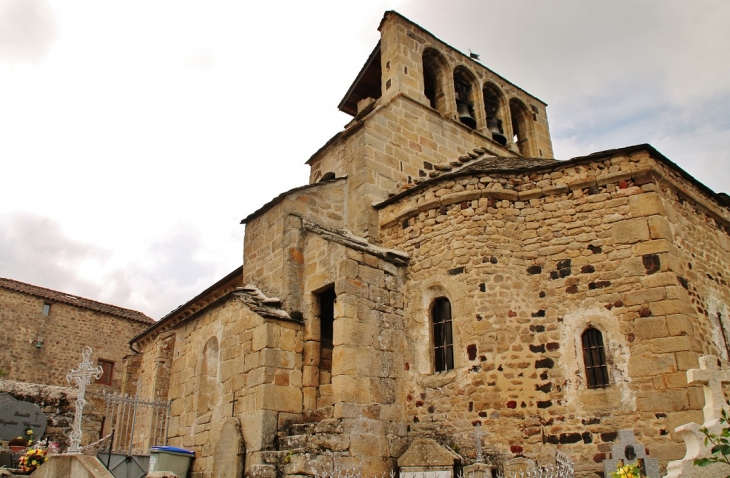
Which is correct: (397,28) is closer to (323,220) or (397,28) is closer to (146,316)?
(323,220)

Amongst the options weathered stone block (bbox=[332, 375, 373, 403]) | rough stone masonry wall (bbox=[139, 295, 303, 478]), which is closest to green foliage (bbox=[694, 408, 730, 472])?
weathered stone block (bbox=[332, 375, 373, 403])

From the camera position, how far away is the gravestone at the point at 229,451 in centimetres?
894

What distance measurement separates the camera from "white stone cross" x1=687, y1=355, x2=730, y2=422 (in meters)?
5.08

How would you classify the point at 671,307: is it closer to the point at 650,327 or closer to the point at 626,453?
the point at 650,327

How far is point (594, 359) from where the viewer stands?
8.38m

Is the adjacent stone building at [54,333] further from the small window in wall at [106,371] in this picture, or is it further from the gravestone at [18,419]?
the gravestone at [18,419]

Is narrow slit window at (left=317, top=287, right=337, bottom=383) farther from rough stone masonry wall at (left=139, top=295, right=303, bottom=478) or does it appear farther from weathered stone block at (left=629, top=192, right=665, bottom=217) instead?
weathered stone block at (left=629, top=192, right=665, bottom=217)

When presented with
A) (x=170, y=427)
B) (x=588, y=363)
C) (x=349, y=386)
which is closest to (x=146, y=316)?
(x=170, y=427)

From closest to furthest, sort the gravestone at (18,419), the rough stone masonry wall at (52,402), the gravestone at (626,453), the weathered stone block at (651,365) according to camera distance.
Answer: the gravestone at (626,453) → the weathered stone block at (651,365) → the gravestone at (18,419) → the rough stone masonry wall at (52,402)

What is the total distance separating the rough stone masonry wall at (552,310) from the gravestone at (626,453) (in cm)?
39

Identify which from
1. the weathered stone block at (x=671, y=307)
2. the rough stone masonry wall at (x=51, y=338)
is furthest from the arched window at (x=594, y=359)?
the rough stone masonry wall at (x=51, y=338)

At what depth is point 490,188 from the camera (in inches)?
383

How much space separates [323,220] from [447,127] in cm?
417

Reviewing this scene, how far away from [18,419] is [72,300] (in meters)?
15.2
